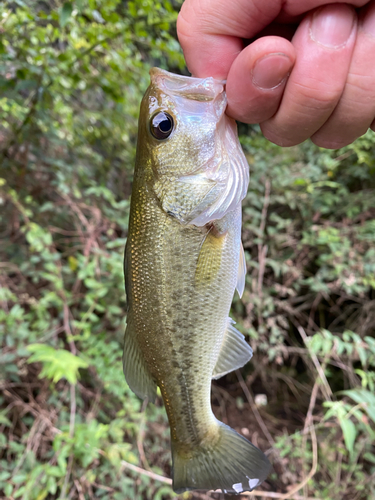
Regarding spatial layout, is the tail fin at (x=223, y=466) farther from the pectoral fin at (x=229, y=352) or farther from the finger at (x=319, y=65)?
the finger at (x=319, y=65)

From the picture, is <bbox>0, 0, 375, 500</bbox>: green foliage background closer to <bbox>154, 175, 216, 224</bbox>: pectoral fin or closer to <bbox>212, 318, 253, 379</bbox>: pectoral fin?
<bbox>212, 318, 253, 379</bbox>: pectoral fin

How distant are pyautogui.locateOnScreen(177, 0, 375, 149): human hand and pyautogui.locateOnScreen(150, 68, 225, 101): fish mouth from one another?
0.16 feet

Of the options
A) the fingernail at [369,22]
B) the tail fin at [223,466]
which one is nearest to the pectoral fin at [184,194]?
the fingernail at [369,22]

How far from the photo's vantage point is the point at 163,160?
89 centimetres

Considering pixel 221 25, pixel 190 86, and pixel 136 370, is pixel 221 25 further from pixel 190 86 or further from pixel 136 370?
pixel 136 370

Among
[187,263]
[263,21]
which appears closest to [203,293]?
[187,263]

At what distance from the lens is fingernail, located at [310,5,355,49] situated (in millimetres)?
638

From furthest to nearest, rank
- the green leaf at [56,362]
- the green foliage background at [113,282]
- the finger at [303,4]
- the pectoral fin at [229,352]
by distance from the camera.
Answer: the green foliage background at [113,282] < the green leaf at [56,362] < the pectoral fin at [229,352] < the finger at [303,4]

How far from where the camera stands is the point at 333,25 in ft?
2.11

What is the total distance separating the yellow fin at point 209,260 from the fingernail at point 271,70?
438 millimetres

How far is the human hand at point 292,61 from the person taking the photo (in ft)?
2.14

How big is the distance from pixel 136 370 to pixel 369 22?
1.14 meters

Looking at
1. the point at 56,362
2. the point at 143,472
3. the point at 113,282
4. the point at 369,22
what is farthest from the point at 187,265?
the point at 143,472

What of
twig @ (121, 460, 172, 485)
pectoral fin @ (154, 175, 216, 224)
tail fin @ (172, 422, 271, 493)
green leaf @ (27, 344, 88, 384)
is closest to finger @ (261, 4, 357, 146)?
pectoral fin @ (154, 175, 216, 224)
